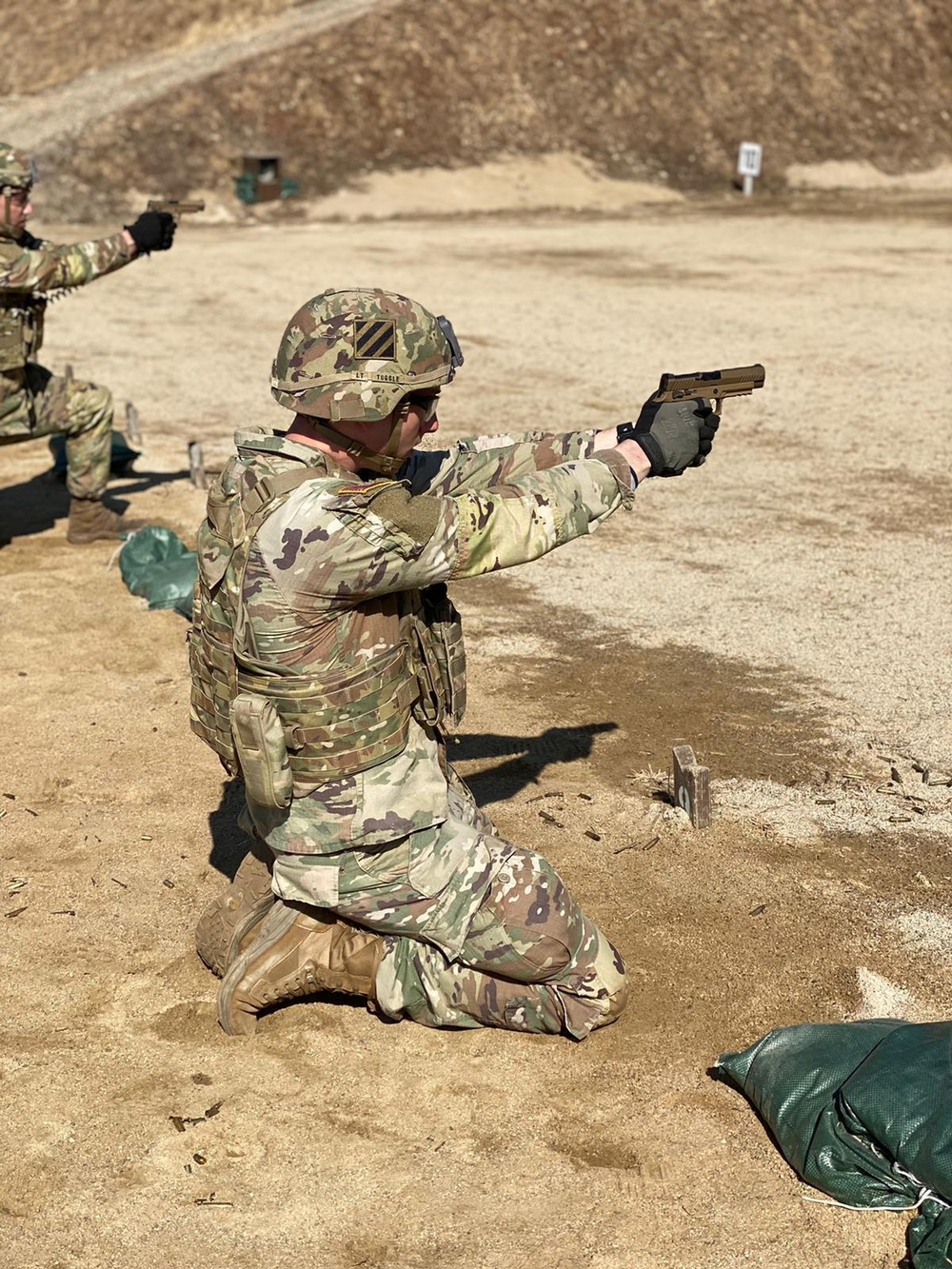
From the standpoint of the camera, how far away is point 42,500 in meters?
11.8

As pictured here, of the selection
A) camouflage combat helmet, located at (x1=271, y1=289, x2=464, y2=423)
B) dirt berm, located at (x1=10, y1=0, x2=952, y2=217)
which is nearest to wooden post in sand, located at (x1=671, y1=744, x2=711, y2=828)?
camouflage combat helmet, located at (x1=271, y1=289, x2=464, y2=423)

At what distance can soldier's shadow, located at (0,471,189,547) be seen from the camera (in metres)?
11.1

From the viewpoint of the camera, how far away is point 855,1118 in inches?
161

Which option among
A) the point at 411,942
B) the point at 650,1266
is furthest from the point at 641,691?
the point at 650,1266

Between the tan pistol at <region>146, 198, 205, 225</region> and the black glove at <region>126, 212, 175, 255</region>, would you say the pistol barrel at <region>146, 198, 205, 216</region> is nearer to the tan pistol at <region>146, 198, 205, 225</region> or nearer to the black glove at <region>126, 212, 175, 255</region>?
the tan pistol at <region>146, 198, 205, 225</region>

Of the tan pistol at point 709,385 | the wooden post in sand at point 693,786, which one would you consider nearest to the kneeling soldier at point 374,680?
the tan pistol at point 709,385

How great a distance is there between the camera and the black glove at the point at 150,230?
10.2m

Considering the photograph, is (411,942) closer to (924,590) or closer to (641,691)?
(641,691)

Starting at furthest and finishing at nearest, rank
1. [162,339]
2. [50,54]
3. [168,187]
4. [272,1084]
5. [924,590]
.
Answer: [50,54]
[168,187]
[162,339]
[924,590]
[272,1084]

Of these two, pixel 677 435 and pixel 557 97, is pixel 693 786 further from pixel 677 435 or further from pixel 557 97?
pixel 557 97

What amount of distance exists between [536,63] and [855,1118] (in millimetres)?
32336

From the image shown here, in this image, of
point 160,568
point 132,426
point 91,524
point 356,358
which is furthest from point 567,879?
point 132,426

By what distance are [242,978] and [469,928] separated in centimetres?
75

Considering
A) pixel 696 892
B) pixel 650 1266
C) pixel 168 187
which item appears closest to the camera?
pixel 650 1266
